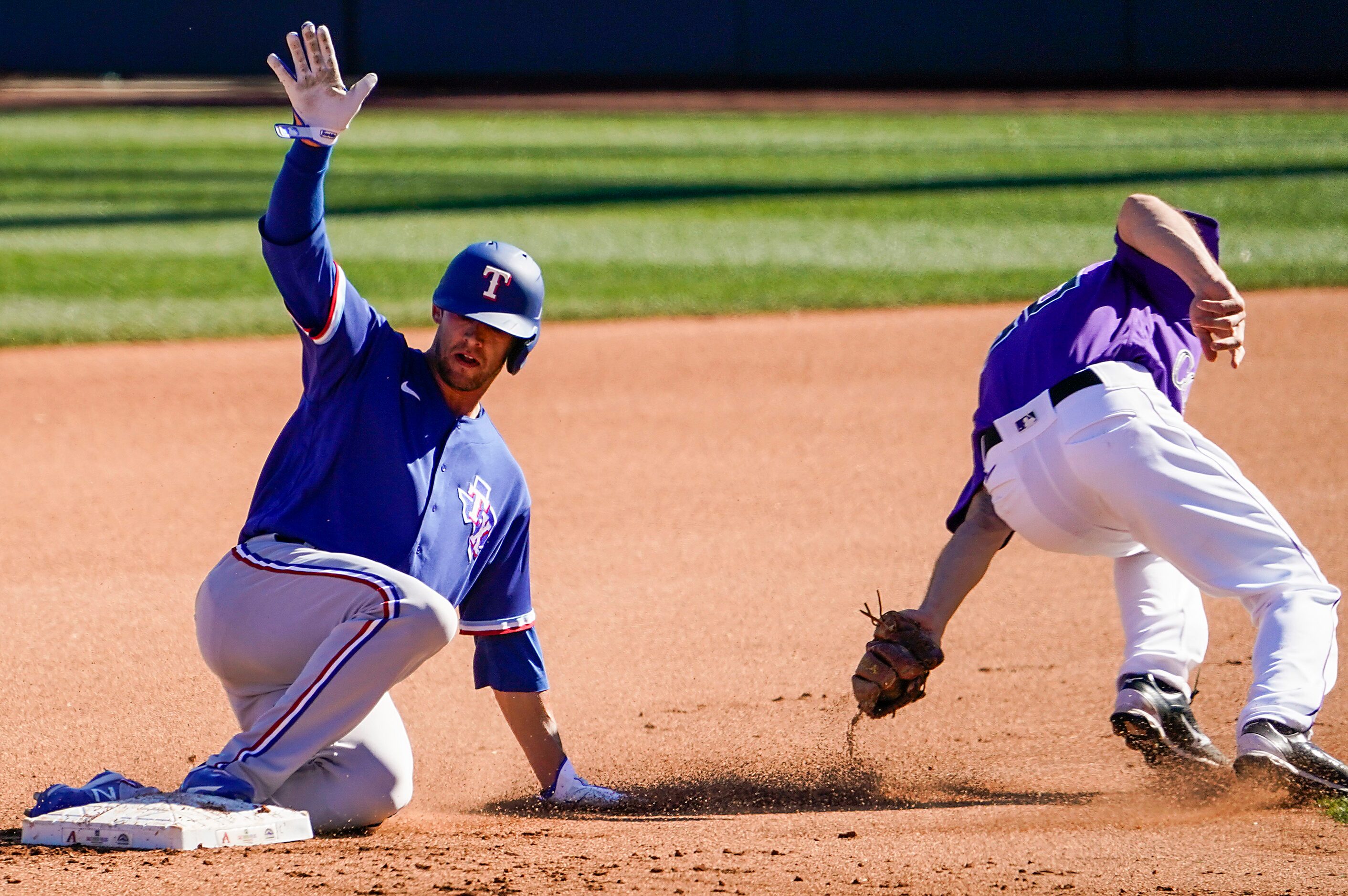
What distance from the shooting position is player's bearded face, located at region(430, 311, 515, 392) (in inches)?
124

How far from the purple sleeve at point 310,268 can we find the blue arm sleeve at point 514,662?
692mm

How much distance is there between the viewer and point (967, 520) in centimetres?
356

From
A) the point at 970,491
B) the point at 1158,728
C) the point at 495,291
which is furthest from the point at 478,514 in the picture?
the point at 1158,728

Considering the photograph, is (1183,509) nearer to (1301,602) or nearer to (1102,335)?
(1301,602)

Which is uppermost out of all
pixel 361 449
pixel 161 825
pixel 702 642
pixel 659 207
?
pixel 659 207

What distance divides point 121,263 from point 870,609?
783 centimetres

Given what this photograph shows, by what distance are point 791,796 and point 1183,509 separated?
109 cm

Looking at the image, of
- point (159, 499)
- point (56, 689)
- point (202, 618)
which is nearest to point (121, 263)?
point (159, 499)

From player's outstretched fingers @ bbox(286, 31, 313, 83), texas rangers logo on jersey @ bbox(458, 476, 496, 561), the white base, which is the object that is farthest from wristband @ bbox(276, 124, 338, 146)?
the white base

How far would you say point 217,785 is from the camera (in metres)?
2.83

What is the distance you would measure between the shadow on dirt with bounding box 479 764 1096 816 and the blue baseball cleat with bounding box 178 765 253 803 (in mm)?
713

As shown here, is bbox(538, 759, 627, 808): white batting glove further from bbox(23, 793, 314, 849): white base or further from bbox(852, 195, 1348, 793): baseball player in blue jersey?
bbox(23, 793, 314, 849): white base

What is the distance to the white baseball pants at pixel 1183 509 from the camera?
10.2 feet

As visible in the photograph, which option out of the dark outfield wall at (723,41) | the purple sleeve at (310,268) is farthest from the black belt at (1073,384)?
the dark outfield wall at (723,41)
